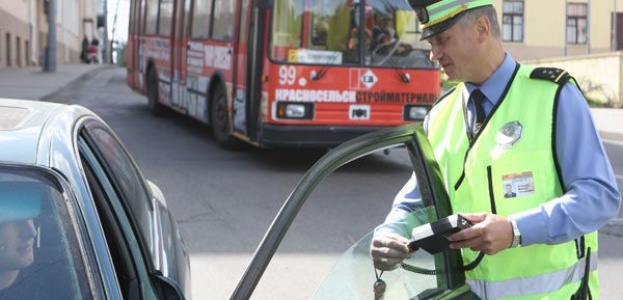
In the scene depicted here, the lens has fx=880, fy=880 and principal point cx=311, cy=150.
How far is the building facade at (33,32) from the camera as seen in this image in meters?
32.5

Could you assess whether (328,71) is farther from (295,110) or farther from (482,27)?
(482,27)

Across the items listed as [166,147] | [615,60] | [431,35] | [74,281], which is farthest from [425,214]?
[615,60]

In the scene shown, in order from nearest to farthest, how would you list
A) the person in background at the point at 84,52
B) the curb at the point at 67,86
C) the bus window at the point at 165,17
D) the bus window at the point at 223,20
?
1. the bus window at the point at 223,20
2. the bus window at the point at 165,17
3. the curb at the point at 67,86
4. the person in background at the point at 84,52

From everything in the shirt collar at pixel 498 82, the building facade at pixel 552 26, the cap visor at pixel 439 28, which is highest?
the building facade at pixel 552 26

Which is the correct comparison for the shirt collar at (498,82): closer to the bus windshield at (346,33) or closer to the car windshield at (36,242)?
the car windshield at (36,242)

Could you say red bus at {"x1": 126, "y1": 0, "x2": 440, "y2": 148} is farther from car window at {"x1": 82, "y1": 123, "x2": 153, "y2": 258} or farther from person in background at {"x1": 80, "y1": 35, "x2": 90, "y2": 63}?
person in background at {"x1": 80, "y1": 35, "x2": 90, "y2": 63}

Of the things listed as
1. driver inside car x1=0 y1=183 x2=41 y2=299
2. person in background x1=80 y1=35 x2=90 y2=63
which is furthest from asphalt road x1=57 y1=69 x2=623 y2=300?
person in background x1=80 y1=35 x2=90 y2=63

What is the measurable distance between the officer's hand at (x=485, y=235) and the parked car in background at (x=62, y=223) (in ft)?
2.90

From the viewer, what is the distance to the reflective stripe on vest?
2.26 m

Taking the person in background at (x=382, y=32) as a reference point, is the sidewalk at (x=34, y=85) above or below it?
below

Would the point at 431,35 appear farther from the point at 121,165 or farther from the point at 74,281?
the point at 121,165

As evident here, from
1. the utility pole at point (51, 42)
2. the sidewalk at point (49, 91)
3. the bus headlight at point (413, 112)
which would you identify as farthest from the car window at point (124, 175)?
the utility pole at point (51, 42)

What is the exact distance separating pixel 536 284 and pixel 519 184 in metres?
0.26

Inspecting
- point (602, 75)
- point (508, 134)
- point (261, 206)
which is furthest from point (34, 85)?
point (508, 134)
